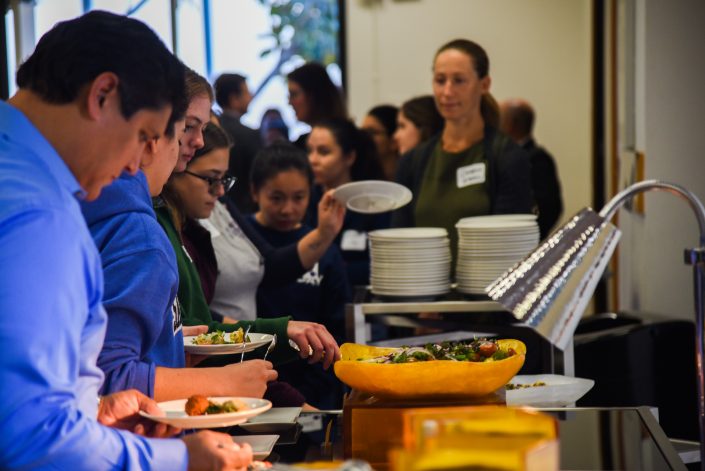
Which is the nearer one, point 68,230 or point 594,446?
point 68,230

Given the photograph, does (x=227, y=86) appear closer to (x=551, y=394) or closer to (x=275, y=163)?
(x=275, y=163)

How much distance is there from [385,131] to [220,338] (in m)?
3.79

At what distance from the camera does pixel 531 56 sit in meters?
6.97

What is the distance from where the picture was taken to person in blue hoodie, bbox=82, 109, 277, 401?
153 centimetres

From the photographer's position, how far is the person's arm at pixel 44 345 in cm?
108

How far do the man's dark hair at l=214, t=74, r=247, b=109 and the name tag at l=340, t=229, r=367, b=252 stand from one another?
2.28 m

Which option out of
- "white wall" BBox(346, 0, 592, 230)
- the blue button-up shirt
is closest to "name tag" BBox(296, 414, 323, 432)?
the blue button-up shirt

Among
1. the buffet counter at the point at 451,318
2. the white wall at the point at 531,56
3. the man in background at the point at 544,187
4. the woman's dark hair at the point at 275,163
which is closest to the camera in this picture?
the buffet counter at the point at 451,318

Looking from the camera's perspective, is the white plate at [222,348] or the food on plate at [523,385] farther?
the food on plate at [523,385]

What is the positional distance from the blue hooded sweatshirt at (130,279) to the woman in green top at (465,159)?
2.00 m

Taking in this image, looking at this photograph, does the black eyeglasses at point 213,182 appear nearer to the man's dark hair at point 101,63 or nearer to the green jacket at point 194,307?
the green jacket at point 194,307

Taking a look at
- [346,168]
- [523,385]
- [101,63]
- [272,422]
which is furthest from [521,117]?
[101,63]

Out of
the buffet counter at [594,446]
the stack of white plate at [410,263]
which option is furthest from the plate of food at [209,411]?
the stack of white plate at [410,263]

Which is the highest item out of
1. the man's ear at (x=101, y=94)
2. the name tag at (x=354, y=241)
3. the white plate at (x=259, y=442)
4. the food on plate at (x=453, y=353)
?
the man's ear at (x=101, y=94)
